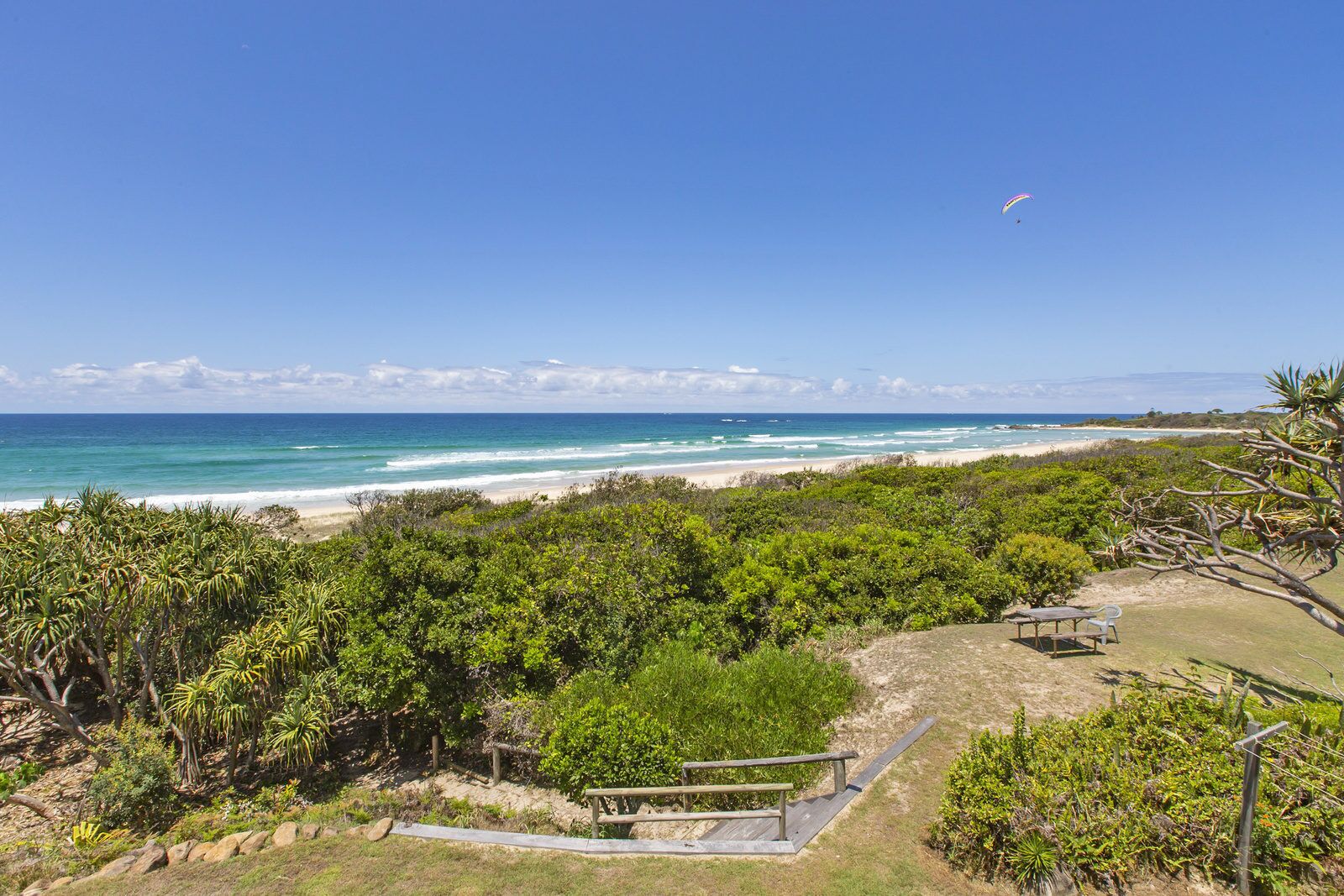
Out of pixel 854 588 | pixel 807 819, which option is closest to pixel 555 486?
pixel 854 588

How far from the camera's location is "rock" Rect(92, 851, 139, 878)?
19.5 ft

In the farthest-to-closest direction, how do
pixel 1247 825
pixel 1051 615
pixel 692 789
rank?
pixel 1051 615, pixel 692 789, pixel 1247 825

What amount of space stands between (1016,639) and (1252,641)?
402 centimetres

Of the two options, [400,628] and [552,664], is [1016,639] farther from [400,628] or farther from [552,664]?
[400,628]

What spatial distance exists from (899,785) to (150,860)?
25.9 ft

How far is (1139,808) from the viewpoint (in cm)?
508

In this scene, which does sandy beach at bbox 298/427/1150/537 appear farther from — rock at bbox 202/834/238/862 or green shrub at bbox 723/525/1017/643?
rock at bbox 202/834/238/862

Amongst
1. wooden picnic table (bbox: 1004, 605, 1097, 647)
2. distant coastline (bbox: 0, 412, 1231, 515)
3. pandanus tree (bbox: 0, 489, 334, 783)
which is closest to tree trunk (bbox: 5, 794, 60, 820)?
pandanus tree (bbox: 0, 489, 334, 783)

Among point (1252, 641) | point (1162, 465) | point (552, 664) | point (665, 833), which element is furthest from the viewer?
point (1162, 465)

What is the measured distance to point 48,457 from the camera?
52.8 metres

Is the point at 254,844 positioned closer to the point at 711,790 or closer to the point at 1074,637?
the point at 711,790


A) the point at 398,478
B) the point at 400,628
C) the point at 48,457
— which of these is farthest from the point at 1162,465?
the point at 48,457

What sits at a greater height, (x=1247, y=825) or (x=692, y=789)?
(x=1247, y=825)

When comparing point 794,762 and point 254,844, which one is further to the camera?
point 254,844
